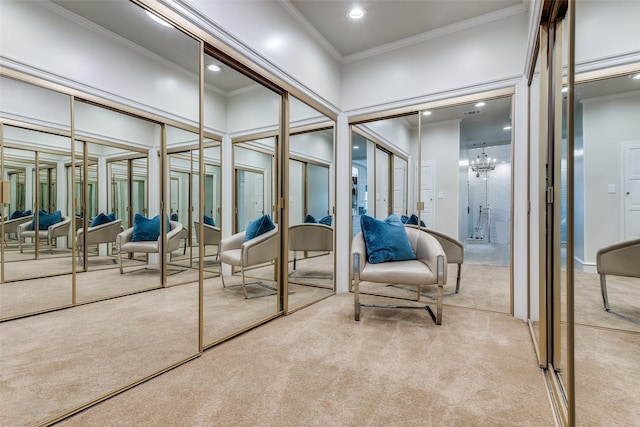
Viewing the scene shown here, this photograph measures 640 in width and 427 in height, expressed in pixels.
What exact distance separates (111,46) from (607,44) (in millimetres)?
2153

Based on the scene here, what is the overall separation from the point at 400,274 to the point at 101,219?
2.09 meters

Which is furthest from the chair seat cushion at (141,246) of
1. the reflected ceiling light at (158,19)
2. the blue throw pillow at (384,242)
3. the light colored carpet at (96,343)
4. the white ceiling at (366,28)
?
the blue throw pillow at (384,242)

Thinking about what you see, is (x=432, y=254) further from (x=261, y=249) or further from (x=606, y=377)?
(x=261, y=249)

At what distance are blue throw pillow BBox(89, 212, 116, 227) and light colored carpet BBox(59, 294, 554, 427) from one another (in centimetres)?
92

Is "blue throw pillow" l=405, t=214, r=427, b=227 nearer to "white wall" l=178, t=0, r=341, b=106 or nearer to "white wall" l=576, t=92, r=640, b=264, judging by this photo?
"white wall" l=178, t=0, r=341, b=106

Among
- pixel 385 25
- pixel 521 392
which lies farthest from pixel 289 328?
pixel 385 25

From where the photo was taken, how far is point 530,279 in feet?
8.14

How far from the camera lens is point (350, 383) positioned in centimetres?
162

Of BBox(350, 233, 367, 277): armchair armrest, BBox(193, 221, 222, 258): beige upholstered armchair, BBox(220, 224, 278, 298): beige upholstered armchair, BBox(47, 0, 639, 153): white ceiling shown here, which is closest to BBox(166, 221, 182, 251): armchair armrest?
BBox(193, 221, 222, 258): beige upholstered armchair

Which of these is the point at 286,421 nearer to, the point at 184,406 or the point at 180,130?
the point at 184,406

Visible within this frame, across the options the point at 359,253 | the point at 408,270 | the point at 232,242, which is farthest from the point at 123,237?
the point at 408,270

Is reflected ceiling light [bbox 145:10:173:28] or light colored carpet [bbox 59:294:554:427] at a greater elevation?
reflected ceiling light [bbox 145:10:173:28]

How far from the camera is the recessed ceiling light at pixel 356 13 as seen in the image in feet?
8.89

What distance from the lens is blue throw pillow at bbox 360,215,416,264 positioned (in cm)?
278
